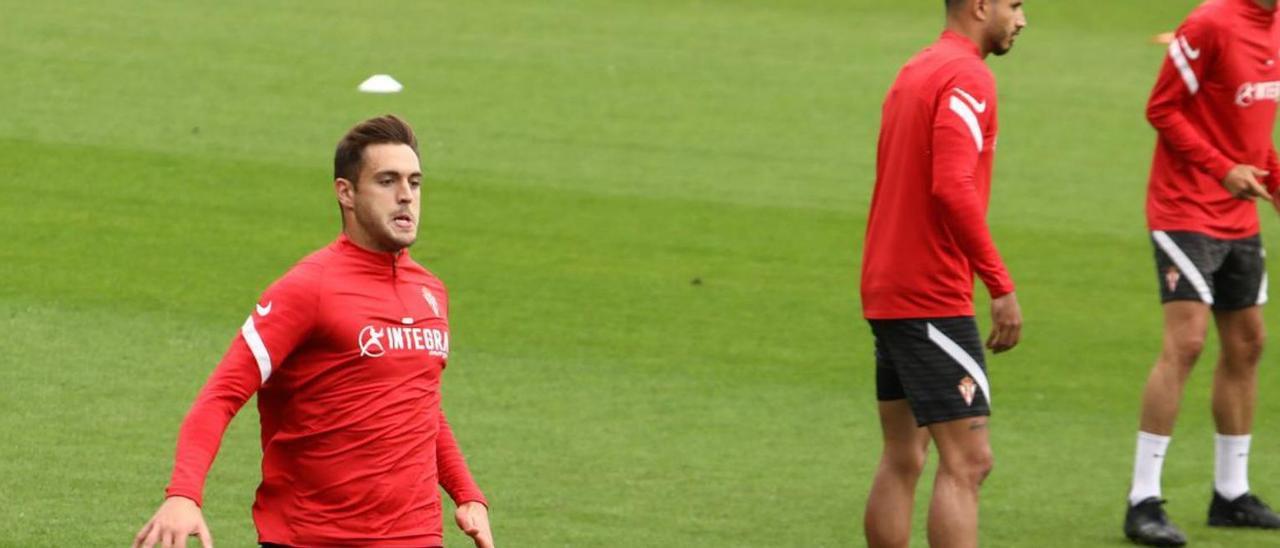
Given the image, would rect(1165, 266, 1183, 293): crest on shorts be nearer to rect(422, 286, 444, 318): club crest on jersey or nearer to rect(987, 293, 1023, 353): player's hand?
rect(987, 293, 1023, 353): player's hand

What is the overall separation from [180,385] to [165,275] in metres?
2.18

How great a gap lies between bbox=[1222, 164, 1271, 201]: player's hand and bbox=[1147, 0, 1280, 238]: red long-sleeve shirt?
18 cm

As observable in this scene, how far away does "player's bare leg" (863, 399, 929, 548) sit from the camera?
7305 mm

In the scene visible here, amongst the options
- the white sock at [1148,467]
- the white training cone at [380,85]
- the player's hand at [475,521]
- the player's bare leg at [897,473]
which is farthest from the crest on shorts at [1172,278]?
the white training cone at [380,85]

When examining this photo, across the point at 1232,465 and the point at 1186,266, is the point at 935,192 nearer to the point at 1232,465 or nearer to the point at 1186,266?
the point at 1186,266

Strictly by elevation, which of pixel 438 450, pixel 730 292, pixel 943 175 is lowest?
pixel 730 292

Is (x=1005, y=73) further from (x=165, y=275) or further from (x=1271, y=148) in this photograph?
(x=1271, y=148)

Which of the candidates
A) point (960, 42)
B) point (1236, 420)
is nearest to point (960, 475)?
point (960, 42)

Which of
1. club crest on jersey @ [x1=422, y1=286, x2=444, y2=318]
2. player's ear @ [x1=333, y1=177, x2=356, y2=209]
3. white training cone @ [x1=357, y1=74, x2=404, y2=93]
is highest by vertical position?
player's ear @ [x1=333, y1=177, x2=356, y2=209]

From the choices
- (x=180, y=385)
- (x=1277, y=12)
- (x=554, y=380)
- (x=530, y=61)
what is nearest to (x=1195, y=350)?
(x=1277, y=12)

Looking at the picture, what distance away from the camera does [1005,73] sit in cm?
2022

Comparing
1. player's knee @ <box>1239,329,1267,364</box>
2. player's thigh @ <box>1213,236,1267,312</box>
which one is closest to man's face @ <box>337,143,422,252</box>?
player's thigh @ <box>1213,236,1267,312</box>

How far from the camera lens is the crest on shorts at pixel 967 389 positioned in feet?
22.8

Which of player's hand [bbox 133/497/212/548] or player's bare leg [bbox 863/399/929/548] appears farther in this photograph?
player's bare leg [bbox 863/399/929/548]
